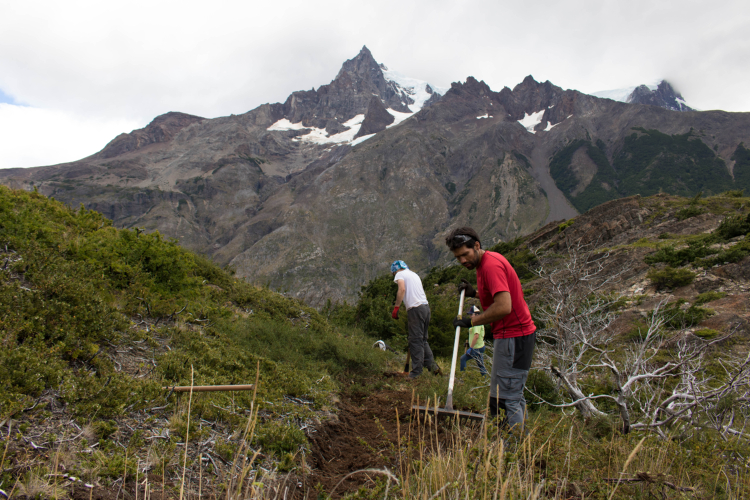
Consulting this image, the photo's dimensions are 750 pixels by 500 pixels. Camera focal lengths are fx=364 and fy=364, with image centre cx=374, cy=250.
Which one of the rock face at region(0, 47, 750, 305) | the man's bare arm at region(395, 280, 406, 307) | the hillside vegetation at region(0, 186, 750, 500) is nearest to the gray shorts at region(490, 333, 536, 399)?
the hillside vegetation at region(0, 186, 750, 500)

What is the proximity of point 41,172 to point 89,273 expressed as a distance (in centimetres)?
21027

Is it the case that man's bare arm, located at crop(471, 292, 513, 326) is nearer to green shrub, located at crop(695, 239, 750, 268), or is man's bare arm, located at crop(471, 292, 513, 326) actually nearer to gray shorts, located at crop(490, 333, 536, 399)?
gray shorts, located at crop(490, 333, 536, 399)

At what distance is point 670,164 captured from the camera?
379 ft

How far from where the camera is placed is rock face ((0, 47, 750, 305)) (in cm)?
11306

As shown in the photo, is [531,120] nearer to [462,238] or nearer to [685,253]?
[685,253]

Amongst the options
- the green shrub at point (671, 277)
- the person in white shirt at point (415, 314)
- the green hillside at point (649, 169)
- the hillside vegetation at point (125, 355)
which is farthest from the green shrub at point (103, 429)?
the green hillside at point (649, 169)

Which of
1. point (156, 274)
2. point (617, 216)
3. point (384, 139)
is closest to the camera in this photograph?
point (156, 274)

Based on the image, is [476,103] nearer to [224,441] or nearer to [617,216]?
[617,216]

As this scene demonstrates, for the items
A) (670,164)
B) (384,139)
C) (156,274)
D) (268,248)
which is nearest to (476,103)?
(384,139)

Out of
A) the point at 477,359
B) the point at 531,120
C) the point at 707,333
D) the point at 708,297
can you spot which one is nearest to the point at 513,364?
the point at 477,359

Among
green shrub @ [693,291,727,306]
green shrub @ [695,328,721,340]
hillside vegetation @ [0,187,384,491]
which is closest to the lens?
hillside vegetation @ [0,187,384,491]

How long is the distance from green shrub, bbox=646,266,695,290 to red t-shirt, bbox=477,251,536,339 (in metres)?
12.7

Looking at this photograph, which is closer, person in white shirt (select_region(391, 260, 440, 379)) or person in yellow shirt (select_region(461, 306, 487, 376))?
person in white shirt (select_region(391, 260, 440, 379))

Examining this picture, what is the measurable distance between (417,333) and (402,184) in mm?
134970
